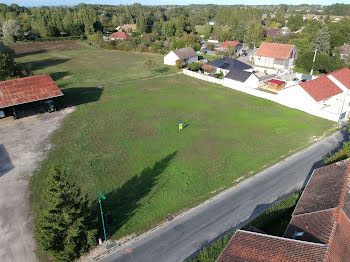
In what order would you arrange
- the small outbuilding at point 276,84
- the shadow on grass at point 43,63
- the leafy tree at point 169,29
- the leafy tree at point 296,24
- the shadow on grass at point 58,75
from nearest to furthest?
the small outbuilding at point 276,84
the shadow on grass at point 58,75
the shadow on grass at point 43,63
the leafy tree at point 169,29
the leafy tree at point 296,24

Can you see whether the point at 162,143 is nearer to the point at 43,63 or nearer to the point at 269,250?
the point at 269,250

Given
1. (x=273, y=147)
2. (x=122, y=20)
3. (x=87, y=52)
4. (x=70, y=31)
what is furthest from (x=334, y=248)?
(x=122, y=20)

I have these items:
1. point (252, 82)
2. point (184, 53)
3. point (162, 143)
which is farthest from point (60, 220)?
point (184, 53)

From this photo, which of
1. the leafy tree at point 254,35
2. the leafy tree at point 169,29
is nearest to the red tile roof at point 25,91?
the leafy tree at point 254,35

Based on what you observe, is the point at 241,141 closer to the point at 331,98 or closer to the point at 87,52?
the point at 331,98

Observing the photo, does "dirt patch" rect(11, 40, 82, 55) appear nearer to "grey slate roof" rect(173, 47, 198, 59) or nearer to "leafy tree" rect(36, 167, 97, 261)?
"grey slate roof" rect(173, 47, 198, 59)

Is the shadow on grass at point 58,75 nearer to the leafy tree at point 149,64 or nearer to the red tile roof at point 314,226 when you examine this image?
the leafy tree at point 149,64
